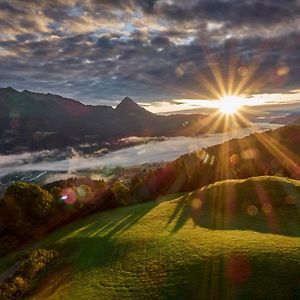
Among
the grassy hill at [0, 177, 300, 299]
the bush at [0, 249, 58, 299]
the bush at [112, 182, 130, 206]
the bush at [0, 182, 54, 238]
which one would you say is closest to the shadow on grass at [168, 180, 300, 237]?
the grassy hill at [0, 177, 300, 299]

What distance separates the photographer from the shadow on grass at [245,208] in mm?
64500

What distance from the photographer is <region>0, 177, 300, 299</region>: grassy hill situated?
41750 mm

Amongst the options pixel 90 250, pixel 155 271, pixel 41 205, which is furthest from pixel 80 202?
pixel 155 271

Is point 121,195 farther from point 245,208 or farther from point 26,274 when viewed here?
point 26,274

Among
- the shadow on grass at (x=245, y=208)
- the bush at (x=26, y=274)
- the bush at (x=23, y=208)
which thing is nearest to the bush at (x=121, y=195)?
the bush at (x=23, y=208)

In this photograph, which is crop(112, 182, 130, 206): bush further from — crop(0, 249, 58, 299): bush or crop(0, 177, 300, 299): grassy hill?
crop(0, 249, 58, 299): bush

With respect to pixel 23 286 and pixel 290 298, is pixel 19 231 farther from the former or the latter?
pixel 290 298

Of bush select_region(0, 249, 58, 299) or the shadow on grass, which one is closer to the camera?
bush select_region(0, 249, 58, 299)

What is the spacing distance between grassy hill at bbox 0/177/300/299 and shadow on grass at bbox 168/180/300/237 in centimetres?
17

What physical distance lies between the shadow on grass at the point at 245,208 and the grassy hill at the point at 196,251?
17 cm

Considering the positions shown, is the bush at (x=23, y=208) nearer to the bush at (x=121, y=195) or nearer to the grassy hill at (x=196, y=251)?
the bush at (x=121, y=195)

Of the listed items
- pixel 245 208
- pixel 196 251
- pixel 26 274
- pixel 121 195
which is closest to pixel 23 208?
pixel 121 195

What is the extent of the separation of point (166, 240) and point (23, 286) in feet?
75.0

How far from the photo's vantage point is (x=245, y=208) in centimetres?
7556
